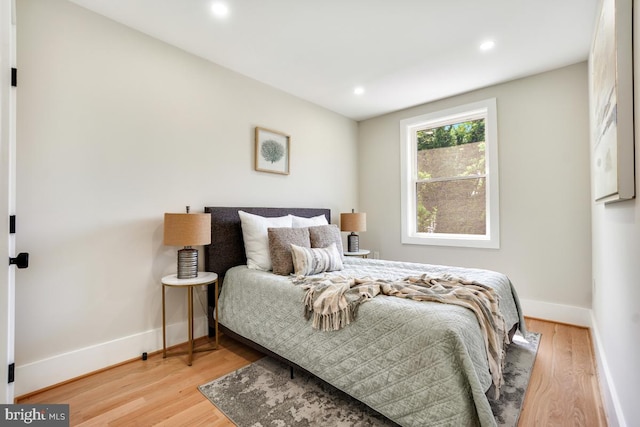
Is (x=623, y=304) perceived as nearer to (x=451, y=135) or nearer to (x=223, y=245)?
(x=223, y=245)

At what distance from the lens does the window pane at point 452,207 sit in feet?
11.7

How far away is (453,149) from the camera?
12.3ft

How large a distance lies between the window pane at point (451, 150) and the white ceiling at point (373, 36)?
0.55m

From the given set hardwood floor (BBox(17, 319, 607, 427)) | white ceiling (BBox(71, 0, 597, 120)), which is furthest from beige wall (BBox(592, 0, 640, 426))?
white ceiling (BBox(71, 0, 597, 120))

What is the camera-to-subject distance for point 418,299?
166 cm

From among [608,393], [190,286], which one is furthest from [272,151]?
[608,393]

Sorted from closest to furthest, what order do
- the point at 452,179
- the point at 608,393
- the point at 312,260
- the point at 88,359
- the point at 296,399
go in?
the point at 608,393 < the point at 296,399 < the point at 88,359 < the point at 312,260 < the point at 452,179

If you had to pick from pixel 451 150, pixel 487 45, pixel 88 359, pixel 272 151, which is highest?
pixel 487 45

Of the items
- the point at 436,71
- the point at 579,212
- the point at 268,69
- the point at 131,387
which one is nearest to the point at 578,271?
the point at 579,212

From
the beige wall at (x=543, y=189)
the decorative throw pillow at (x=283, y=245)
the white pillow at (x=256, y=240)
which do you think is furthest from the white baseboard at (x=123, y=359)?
the decorative throw pillow at (x=283, y=245)

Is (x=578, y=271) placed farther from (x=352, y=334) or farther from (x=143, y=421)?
(x=143, y=421)

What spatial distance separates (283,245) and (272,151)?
128 cm

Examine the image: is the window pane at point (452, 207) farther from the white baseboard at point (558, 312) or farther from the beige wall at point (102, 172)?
the beige wall at point (102, 172)

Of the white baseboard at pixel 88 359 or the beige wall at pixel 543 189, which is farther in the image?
the beige wall at pixel 543 189
